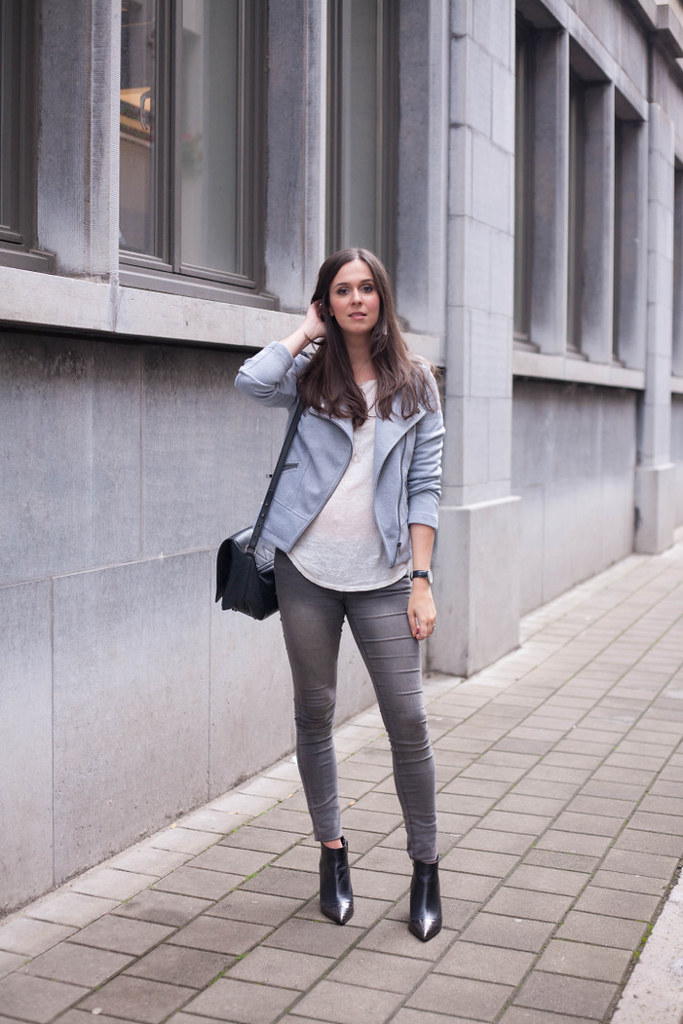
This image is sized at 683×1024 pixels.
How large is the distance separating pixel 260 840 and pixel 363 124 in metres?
4.27

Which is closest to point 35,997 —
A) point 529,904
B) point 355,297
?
point 529,904

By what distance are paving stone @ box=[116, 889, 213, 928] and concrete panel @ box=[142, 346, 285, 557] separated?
4.03 feet

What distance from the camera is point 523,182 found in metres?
10.6

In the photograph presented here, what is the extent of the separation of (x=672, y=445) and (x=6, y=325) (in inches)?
555

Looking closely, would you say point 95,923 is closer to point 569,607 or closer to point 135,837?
point 135,837

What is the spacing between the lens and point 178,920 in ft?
13.3

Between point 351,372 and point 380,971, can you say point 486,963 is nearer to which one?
point 380,971

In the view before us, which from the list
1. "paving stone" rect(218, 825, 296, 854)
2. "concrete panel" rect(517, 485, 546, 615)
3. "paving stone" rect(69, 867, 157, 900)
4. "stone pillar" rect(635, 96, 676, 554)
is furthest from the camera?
"stone pillar" rect(635, 96, 676, 554)

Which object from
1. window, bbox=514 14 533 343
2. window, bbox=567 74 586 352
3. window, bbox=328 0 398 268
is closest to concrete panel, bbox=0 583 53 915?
window, bbox=328 0 398 268

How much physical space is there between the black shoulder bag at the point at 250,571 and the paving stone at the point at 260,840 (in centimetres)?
115

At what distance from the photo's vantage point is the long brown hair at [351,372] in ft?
12.6

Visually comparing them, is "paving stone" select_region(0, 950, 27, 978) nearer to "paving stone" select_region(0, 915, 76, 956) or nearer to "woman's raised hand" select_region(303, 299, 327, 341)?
"paving stone" select_region(0, 915, 76, 956)

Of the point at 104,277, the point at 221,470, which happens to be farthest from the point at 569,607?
the point at 104,277

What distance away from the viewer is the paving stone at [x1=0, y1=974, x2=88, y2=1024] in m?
3.41
